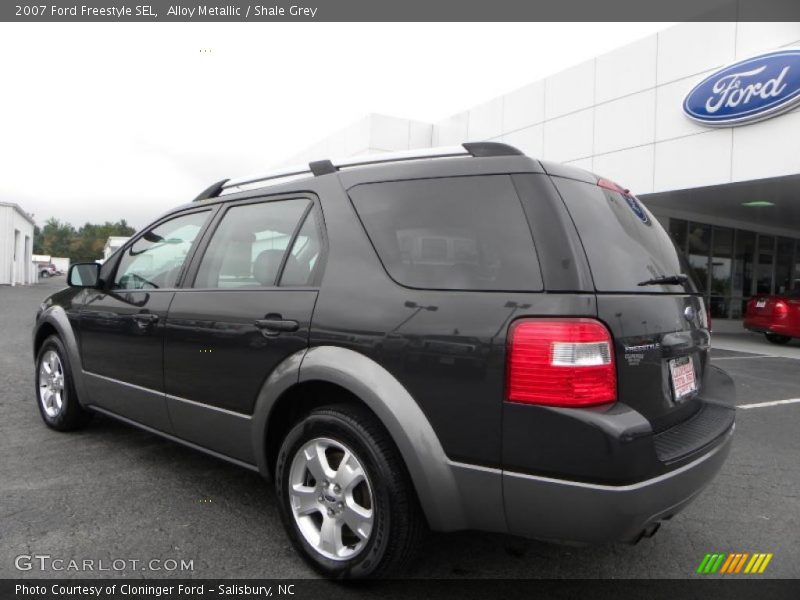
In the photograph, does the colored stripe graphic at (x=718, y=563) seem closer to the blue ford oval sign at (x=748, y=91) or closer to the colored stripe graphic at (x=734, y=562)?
the colored stripe graphic at (x=734, y=562)

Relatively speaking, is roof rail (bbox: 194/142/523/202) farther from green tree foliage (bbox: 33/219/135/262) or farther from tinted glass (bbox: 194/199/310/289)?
green tree foliage (bbox: 33/219/135/262)

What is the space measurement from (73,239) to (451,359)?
149 m

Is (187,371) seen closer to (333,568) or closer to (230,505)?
(230,505)

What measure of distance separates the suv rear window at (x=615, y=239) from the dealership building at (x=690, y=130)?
10.0m

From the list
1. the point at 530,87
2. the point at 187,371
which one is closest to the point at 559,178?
the point at 187,371

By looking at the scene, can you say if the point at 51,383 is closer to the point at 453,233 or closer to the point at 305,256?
the point at 305,256

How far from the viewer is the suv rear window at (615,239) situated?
2.11m

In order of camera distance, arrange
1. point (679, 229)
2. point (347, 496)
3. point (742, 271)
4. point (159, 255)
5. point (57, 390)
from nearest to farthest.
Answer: point (347, 496) < point (159, 255) < point (57, 390) < point (679, 229) < point (742, 271)

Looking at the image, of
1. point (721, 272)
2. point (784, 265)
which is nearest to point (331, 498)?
point (721, 272)

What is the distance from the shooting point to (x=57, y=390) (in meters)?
4.38

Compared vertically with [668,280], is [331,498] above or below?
below

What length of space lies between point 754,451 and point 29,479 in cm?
509

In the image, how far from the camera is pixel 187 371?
3.07 meters

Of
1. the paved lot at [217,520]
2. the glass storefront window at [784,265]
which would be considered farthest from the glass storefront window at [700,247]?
the paved lot at [217,520]
